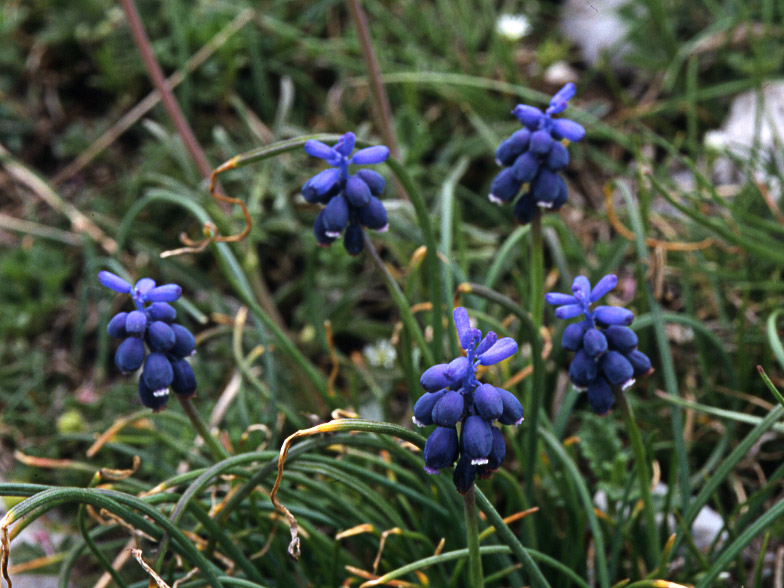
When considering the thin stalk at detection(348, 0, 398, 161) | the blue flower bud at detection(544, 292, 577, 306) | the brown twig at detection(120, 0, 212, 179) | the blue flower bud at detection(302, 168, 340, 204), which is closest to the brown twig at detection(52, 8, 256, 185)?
the brown twig at detection(120, 0, 212, 179)

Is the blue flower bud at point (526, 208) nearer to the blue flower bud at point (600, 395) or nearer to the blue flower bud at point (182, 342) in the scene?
the blue flower bud at point (600, 395)

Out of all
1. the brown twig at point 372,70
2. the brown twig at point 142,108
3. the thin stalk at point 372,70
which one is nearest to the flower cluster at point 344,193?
the brown twig at point 372,70

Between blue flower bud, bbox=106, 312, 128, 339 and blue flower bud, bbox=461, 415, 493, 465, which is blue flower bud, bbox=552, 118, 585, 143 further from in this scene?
blue flower bud, bbox=106, 312, 128, 339

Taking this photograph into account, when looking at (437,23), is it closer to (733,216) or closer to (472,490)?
(733,216)

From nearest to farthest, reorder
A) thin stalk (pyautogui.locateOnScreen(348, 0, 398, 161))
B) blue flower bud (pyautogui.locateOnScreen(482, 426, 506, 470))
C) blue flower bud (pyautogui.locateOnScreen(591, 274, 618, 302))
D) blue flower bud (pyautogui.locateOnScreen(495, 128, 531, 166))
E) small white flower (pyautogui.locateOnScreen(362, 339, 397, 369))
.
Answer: blue flower bud (pyautogui.locateOnScreen(482, 426, 506, 470))
blue flower bud (pyautogui.locateOnScreen(591, 274, 618, 302))
blue flower bud (pyautogui.locateOnScreen(495, 128, 531, 166))
thin stalk (pyautogui.locateOnScreen(348, 0, 398, 161))
small white flower (pyautogui.locateOnScreen(362, 339, 397, 369))

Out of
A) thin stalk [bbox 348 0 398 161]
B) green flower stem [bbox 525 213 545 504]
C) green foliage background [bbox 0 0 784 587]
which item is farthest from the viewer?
thin stalk [bbox 348 0 398 161]

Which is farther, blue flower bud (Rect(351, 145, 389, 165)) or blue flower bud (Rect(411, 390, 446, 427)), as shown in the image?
blue flower bud (Rect(351, 145, 389, 165))

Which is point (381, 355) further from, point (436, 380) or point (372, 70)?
point (436, 380)
